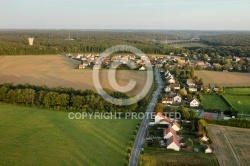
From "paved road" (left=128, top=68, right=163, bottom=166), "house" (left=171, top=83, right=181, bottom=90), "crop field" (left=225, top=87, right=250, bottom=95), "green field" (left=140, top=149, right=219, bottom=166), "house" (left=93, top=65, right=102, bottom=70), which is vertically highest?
"house" (left=93, top=65, right=102, bottom=70)

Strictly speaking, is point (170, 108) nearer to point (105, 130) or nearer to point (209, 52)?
point (105, 130)

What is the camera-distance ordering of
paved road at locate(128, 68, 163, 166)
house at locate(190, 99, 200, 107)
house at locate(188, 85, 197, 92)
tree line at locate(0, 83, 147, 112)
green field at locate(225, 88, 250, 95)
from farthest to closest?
1. house at locate(188, 85, 197, 92)
2. green field at locate(225, 88, 250, 95)
3. house at locate(190, 99, 200, 107)
4. tree line at locate(0, 83, 147, 112)
5. paved road at locate(128, 68, 163, 166)

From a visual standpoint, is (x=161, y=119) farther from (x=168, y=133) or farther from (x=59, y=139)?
(x=59, y=139)

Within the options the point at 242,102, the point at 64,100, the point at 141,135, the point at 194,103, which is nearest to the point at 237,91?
the point at 242,102

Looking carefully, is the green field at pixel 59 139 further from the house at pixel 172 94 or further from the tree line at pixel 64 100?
the house at pixel 172 94

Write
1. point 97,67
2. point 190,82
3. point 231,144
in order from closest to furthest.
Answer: point 231,144
point 190,82
point 97,67

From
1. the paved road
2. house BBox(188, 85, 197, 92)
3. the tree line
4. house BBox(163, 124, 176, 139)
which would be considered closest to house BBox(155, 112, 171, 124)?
the paved road

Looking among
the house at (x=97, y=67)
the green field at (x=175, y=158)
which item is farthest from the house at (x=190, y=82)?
the green field at (x=175, y=158)

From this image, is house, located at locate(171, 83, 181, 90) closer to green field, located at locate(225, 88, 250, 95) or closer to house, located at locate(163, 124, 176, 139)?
green field, located at locate(225, 88, 250, 95)
